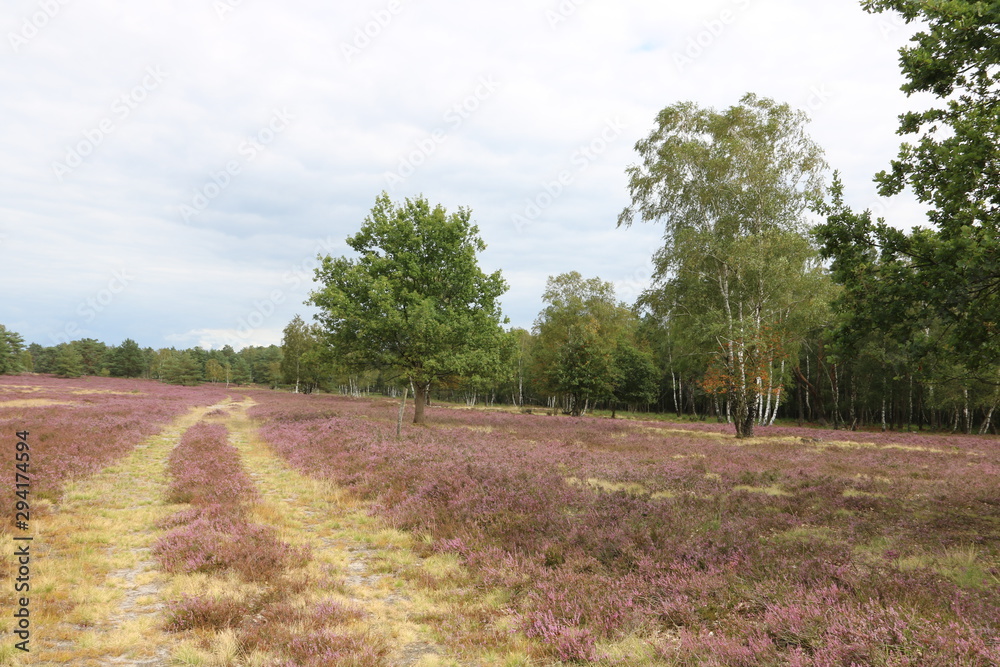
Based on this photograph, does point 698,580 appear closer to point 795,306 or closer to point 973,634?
point 973,634

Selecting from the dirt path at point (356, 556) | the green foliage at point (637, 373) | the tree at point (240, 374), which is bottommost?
the tree at point (240, 374)

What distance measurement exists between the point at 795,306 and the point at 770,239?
6544mm

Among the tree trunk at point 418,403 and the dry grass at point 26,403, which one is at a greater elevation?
Answer: the tree trunk at point 418,403

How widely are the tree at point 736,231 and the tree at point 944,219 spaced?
628 inches

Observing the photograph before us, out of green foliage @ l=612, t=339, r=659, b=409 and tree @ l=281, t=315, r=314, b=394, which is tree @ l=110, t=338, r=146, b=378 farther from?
green foliage @ l=612, t=339, r=659, b=409

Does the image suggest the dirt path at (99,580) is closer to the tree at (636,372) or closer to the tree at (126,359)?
the tree at (636,372)

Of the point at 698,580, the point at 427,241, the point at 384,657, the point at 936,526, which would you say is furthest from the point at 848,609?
the point at 427,241

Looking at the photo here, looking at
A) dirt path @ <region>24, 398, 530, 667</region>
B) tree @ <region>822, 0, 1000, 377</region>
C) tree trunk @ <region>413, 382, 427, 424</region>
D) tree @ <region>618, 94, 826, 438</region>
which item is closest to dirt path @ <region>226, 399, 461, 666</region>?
dirt path @ <region>24, 398, 530, 667</region>

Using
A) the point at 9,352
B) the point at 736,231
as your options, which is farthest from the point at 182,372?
the point at 736,231

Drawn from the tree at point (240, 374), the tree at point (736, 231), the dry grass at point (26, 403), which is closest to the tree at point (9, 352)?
the tree at point (240, 374)

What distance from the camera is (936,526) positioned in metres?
8.52

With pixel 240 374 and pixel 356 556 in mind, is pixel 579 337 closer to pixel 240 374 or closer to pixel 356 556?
pixel 356 556

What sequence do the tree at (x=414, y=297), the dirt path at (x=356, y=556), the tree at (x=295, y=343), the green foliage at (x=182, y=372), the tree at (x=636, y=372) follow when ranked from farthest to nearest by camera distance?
the green foliage at (x=182, y=372)
the tree at (x=295, y=343)
the tree at (x=636, y=372)
the tree at (x=414, y=297)
the dirt path at (x=356, y=556)

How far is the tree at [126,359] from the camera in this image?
401 ft
